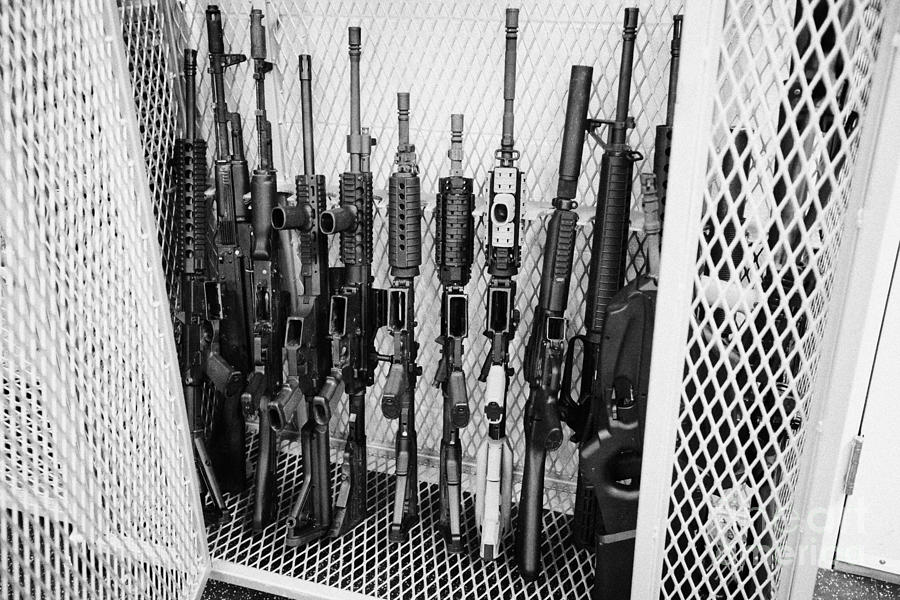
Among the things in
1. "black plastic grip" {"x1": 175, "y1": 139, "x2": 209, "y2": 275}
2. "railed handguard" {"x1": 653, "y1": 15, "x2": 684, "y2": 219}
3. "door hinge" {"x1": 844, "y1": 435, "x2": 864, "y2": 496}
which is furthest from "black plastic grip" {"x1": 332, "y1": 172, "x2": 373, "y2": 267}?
"door hinge" {"x1": 844, "y1": 435, "x2": 864, "y2": 496}

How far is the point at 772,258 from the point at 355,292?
95 centimetres

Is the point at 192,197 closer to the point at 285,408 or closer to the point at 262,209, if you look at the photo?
the point at 262,209

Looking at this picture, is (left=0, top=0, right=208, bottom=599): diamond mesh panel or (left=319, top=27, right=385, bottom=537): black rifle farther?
(left=319, top=27, right=385, bottom=537): black rifle

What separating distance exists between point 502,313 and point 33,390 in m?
0.95

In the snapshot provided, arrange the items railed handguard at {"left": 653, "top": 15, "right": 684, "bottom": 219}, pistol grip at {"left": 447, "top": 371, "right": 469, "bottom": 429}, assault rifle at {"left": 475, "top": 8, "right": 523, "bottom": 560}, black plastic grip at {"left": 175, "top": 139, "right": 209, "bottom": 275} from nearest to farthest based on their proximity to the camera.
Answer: railed handguard at {"left": 653, "top": 15, "right": 684, "bottom": 219} < assault rifle at {"left": 475, "top": 8, "right": 523, "bottom": 560} < pistol grip at {"left": 447, "top": 371, "right": 469, "bottom": 429} < black plastic grip at {"left": 175, "top": 139, "right": 209, "bottom": 275}

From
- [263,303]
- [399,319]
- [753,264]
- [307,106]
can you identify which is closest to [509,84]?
[307,106]

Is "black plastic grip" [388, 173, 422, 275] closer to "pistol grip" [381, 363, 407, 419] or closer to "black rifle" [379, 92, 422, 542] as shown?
"black rifle" [379, 92, 422, 542]

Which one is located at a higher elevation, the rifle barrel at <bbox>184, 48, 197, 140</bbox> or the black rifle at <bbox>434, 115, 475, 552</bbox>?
the rifle barrel at <bbox>184, 48, 197, 140</bbox>

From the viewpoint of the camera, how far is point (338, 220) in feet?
5.09

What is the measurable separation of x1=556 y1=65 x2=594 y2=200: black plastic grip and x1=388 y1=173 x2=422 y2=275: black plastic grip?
0.34 meters

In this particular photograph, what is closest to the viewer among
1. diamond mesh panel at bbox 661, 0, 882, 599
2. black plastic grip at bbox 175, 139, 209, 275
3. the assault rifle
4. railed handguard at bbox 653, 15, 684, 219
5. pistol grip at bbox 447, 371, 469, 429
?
diamond mesh panel at bbox 661, 0, 882, 599

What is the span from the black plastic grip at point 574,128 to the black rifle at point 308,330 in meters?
0.58

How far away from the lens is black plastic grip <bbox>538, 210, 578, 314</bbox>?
60.7 inches

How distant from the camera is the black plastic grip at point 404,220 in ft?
5.13
